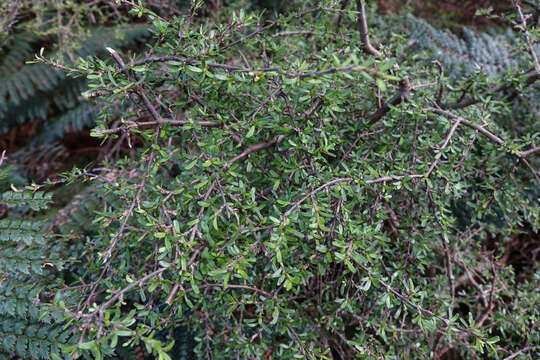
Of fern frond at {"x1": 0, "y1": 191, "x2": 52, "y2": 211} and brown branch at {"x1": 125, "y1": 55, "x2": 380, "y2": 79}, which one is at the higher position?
brown branch at {"x1": 125, "y1": 55, "x2": 380, "y2": 79}

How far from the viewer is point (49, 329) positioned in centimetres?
151

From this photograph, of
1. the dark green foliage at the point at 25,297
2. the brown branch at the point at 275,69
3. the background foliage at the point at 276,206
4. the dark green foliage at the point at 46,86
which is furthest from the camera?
the dark green foliage at the point at 46,86

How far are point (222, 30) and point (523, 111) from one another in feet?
6.53

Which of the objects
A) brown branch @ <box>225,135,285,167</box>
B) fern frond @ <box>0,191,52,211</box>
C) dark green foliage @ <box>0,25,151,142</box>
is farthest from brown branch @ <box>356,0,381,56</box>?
dark green foliage @ <box>0,25,151,142</box>

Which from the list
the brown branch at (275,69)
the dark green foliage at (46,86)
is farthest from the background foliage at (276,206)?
the dark green foliage at (46,86)

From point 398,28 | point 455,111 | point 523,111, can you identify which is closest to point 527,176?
point 523,111

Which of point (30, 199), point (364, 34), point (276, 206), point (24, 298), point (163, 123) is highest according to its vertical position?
point (364, 34)

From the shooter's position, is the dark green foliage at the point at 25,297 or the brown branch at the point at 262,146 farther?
the dark green foliage at the point at 25,297

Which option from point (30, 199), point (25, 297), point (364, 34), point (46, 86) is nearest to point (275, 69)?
point (364, 34)

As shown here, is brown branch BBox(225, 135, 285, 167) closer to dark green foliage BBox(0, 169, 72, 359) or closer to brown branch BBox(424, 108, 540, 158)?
brown branch BBox(424, 108, 540, 158)

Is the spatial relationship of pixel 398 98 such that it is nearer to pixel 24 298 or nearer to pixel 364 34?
pixel 364 34

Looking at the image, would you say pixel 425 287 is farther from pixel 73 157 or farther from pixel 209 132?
pixel 73 157

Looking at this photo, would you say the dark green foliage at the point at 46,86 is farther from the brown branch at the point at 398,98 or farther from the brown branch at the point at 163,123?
the brown branch at the point at 398,98

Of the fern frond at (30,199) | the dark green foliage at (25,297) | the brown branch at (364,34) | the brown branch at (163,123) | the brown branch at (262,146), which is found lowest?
the dark green foliage at (25,297)
